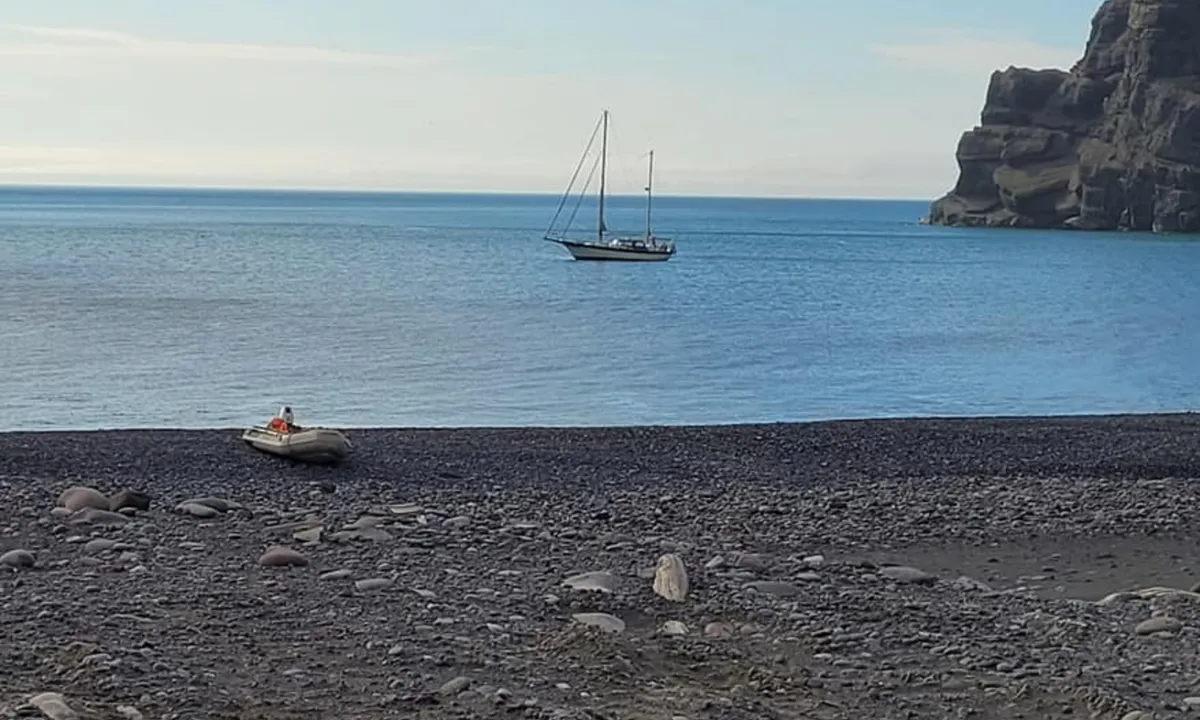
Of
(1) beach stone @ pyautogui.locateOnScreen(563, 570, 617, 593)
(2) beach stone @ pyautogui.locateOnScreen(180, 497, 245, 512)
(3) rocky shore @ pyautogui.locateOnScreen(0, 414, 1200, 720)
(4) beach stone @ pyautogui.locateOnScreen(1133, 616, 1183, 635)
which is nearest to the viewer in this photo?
(3) rocky shore @ pyautogui.locateOnScreen(0, 414, 1200, 720)

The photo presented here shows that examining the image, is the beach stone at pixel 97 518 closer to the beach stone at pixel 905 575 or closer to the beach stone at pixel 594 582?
the beach stone at pixel 594 582

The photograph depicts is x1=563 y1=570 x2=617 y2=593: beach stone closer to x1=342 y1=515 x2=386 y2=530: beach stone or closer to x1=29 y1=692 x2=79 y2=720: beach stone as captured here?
x1=342 y1=515 x2=386 y2=530: beach stone

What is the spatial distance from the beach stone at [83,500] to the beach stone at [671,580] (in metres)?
4.25

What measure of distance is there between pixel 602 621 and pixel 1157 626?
294cm

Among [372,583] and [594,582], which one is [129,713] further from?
[594,582]

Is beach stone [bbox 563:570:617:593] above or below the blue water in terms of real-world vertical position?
above

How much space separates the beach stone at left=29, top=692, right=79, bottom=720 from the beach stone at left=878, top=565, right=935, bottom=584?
531 cm

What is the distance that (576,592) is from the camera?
920cm

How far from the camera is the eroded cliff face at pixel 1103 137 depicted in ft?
423

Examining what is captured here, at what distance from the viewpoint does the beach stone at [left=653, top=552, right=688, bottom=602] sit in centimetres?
913

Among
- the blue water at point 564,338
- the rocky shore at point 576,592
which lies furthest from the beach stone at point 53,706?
the blue water at point 564,338

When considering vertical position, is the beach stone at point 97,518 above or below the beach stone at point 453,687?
below

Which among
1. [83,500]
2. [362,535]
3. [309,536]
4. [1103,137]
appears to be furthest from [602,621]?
[1103,137]

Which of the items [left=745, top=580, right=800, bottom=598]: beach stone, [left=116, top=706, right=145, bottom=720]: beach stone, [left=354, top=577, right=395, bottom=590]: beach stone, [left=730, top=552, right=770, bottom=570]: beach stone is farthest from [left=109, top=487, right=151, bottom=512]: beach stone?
[left=116, top=706, right=145, bottom=720]: beach stone
